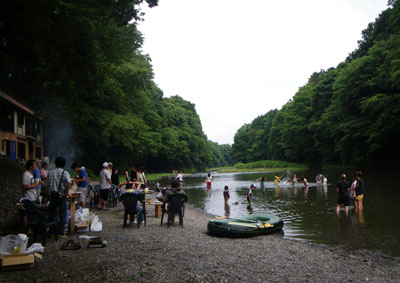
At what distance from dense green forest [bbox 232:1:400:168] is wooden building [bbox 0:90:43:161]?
111ft

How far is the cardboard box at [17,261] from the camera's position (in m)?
5.56

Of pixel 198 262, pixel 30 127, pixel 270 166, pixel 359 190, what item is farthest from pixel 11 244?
pixel 270 166

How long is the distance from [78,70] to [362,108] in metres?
41.8

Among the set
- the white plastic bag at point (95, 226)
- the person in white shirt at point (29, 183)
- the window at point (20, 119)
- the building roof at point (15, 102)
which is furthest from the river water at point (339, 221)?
the window at point (20, 119)

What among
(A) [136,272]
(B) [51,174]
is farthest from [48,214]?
(A) [136,272]

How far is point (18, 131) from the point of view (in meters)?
28.1

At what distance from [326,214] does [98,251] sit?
11.3 m

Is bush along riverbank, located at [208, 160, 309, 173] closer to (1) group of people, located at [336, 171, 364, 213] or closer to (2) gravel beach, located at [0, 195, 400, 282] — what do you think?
(1) group of people, located at [336, 171, 364, 213]

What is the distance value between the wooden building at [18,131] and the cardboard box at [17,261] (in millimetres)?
18604

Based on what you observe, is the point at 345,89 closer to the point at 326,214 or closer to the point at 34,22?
the point at 326,214

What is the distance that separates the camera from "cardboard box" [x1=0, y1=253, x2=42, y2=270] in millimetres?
5559

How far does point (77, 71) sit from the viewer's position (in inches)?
359

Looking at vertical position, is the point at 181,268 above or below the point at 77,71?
below

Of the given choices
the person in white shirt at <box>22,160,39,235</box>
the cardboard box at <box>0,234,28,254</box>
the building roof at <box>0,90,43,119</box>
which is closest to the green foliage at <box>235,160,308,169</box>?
the building roof at <box>0,90,43,119</box>
